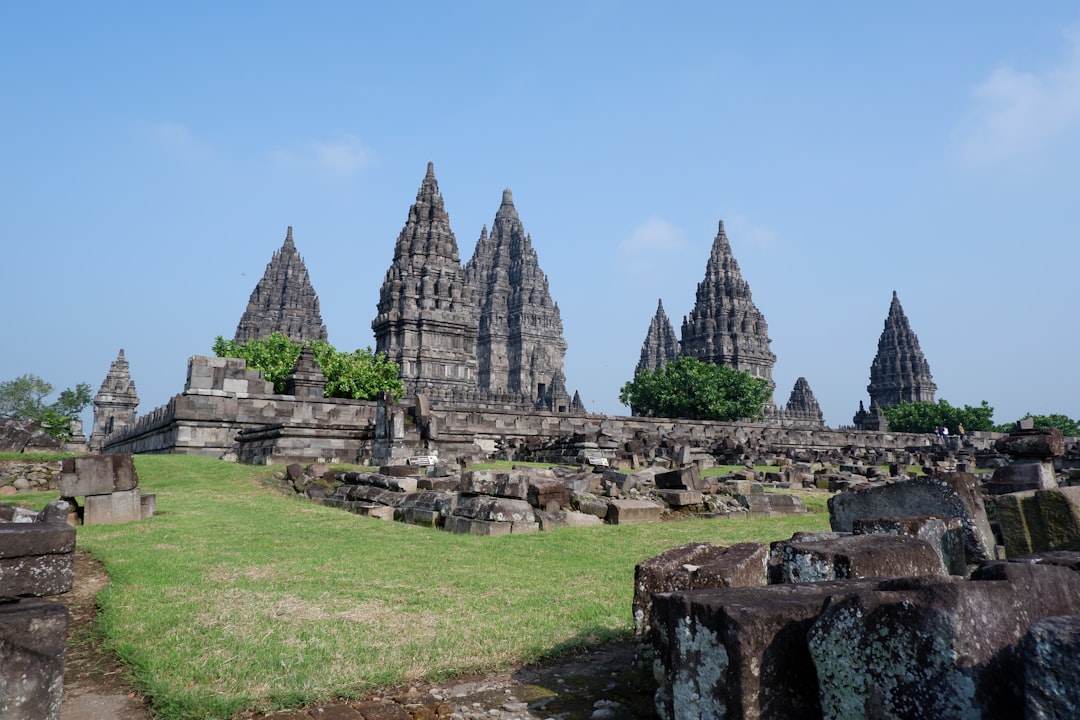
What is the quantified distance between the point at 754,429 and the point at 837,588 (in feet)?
116

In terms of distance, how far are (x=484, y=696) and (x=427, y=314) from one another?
43.8 metres

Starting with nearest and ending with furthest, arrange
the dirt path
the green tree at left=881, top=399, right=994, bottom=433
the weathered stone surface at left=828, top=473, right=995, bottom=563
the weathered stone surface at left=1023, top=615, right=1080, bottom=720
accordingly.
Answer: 1. the weathered stone surface at left=1023, top=615, right=1080, bottom=720
2. the dirt path
3. the weathered stone surface at left=828, top=473, right=995, bottom=563
4. the green tree at left=881, top=399, right=994, bottom=433

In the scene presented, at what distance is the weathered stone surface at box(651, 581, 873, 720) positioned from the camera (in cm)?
230

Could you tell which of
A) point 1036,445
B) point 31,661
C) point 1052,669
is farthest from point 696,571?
point 1036,445

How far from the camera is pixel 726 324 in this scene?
6819 centimetres

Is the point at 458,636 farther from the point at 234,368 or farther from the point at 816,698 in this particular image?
the point at 234,368

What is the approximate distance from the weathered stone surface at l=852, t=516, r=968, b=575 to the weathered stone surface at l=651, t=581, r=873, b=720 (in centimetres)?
180

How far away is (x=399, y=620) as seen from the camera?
445 cm

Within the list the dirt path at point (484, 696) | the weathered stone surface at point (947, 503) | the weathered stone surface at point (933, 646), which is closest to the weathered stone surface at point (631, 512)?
the weathered stone surface at point (947, 503)

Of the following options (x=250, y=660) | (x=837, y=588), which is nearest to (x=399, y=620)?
(x=250, y=660)

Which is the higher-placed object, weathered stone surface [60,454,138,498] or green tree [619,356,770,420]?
green tree [619,356,770,420]

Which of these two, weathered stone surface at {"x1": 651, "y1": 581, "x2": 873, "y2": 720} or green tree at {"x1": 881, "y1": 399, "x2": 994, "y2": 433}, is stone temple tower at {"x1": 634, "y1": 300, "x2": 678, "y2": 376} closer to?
green tree at {"x1": 881, "y1": 399, "x2": 994, "y2": 433}

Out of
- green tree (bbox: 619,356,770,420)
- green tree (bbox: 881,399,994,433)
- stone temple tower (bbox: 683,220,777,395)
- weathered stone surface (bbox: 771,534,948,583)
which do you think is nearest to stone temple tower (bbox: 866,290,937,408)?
green tree (bbox: 881,399,994,433)

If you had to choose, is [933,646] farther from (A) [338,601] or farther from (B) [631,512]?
(B) [631,512]
